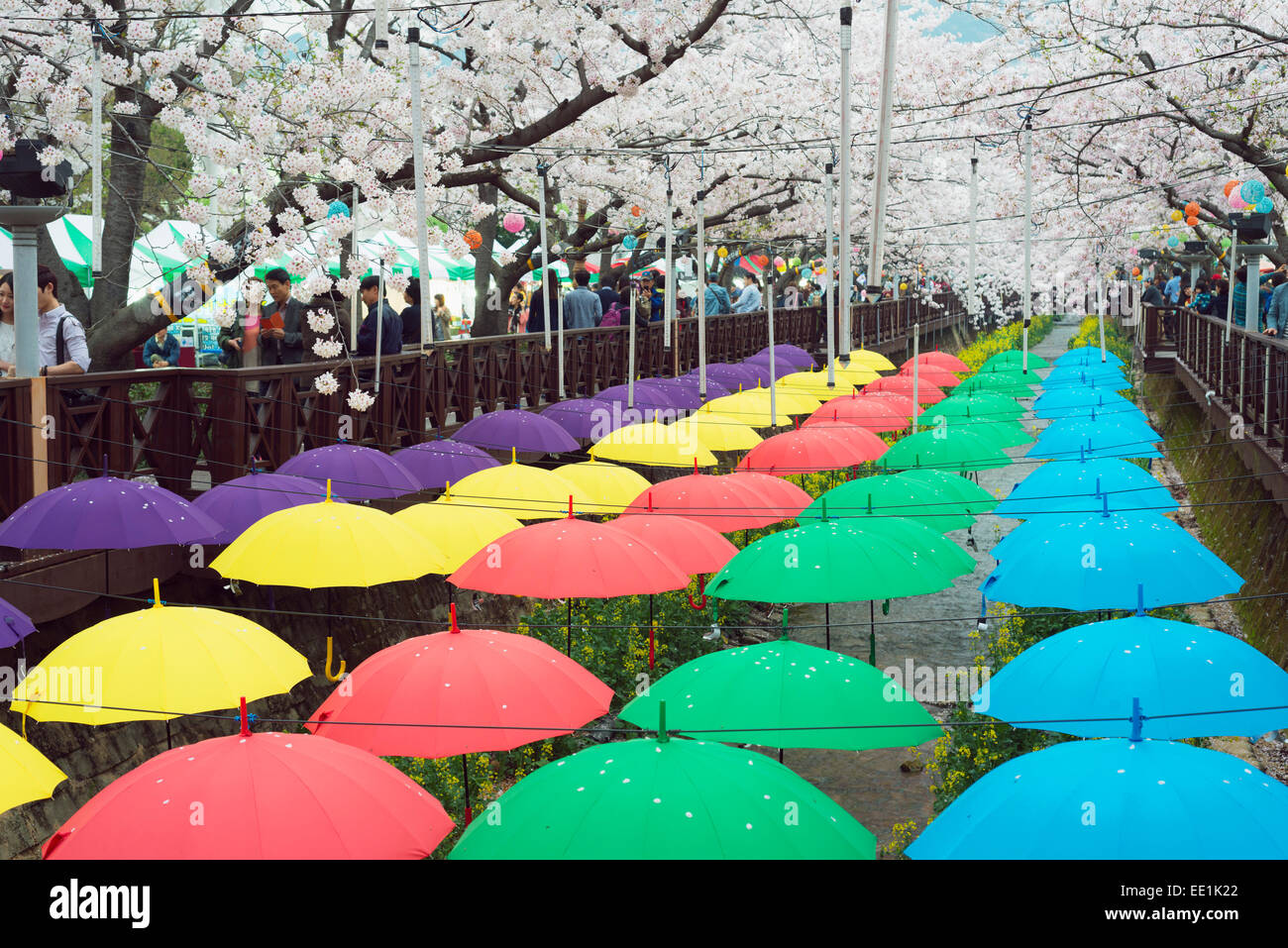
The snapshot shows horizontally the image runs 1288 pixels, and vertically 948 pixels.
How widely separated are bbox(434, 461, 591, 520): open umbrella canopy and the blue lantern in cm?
1098

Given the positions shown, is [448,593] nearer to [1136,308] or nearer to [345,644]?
[345,644]

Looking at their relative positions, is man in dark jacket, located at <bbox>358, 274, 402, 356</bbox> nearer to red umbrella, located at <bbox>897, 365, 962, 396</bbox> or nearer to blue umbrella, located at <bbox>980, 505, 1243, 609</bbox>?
blue umbrella, located at <bbox>980, 505, 1243, 609</bbox>

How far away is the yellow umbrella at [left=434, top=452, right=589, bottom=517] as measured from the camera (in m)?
13.4

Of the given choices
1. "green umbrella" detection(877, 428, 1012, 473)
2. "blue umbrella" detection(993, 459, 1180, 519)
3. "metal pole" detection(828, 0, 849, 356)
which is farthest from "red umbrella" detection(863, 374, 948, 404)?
"blue umbrella" detection(993, 459, 1180, 519)

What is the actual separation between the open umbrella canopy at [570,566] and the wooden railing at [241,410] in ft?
11.8

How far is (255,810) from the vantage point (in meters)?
5.79

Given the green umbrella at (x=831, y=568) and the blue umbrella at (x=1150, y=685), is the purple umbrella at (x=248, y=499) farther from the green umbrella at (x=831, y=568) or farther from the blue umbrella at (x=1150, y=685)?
the blue umbrella at (x=1150, y=685)

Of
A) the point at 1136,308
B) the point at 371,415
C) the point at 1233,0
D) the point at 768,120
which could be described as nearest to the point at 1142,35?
the point at 1233,0

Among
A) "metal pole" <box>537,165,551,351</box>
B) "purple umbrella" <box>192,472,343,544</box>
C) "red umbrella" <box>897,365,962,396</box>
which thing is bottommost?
"purple umbrella" <box>192,472,343,544</box>

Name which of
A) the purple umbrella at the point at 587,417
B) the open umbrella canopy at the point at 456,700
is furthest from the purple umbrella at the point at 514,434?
the open umbrella canopy at the point at 456,700

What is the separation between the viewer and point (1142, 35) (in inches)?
833

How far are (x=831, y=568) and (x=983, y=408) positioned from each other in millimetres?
10849

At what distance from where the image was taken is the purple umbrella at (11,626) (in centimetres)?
794

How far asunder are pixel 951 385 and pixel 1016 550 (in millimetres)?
17048
